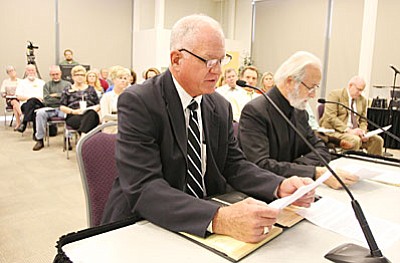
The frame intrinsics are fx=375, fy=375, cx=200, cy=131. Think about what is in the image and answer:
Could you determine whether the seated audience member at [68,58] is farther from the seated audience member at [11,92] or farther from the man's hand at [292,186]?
the man's hand at [292,186]

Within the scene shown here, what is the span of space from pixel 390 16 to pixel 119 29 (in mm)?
5854

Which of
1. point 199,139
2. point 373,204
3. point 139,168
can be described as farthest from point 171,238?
point 373,204

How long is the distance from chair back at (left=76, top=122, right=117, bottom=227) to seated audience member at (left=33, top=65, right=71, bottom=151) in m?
4.15

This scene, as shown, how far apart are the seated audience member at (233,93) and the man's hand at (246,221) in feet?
11.1

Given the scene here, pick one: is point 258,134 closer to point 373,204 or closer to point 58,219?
point 373,204

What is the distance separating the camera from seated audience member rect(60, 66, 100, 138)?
16.0ft

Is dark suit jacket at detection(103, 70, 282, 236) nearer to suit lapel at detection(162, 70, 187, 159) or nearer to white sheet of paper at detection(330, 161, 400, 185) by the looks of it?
suit lapel at detection(162, 70, 187, 159)

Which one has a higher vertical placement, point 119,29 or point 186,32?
point 119,29

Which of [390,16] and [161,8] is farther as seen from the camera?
[161,8]

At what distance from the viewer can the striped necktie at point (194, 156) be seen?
4.23 feet

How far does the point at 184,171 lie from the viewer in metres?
1.25

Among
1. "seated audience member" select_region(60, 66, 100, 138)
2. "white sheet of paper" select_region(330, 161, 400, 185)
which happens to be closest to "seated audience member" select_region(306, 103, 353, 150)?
"white sheet of paper" select_region(330, 161, 400, 185)

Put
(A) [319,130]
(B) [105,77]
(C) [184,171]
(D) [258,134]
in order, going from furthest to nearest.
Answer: (B) [105,77]
(A) [319,130]
(D) [258,134]
(C) [184,171]

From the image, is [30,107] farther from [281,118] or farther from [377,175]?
[377,175]
